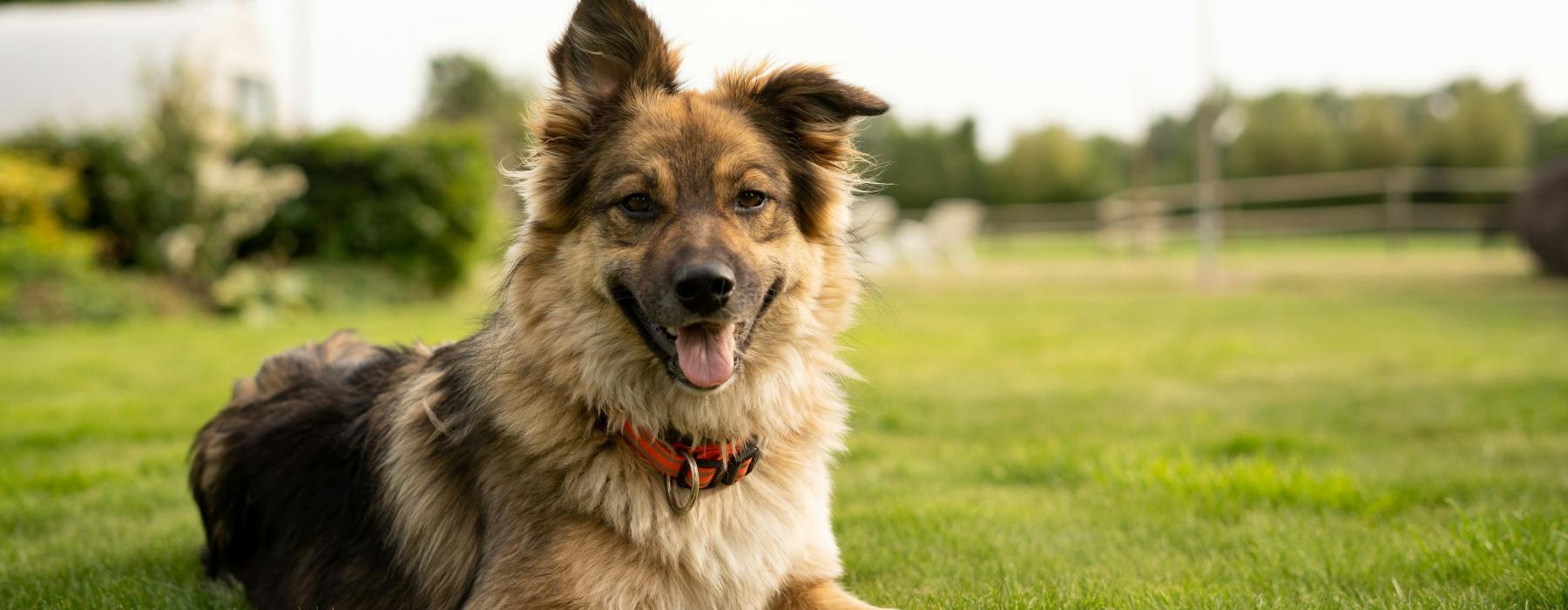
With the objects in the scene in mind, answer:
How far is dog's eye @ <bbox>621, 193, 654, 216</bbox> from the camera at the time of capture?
11.3 feet

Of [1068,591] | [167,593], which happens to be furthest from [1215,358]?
[167,593]

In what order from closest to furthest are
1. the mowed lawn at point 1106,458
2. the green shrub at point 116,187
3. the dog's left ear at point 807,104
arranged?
the dog's left ear at point 807,104 → the mowed lawn at point 1106,458 → the green shrub at point 116,187

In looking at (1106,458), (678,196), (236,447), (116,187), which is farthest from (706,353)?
(116,187)

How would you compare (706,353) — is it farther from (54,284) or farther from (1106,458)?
(54,284)

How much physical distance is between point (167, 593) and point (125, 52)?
71.8 feet

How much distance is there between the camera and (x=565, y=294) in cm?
344

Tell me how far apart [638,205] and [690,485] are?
916 millimetres

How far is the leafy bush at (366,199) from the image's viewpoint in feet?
56.5

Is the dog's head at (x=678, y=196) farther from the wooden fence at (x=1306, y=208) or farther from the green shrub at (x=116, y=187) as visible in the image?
the wooden fence at (x=1306, y=208)

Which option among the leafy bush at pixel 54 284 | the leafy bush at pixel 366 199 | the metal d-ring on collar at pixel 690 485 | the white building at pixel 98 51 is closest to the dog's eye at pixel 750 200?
the metal d-ring on collar at pixel 690 485

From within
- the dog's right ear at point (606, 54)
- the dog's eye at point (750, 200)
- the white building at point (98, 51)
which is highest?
the white building at point (98, 51)

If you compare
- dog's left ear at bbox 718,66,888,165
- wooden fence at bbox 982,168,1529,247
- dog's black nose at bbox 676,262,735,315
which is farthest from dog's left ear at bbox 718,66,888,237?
wooden fence at bbox 982,168,1529,247

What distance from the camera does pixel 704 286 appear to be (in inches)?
122

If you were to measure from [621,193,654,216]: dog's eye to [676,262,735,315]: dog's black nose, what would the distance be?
40 centimetres
